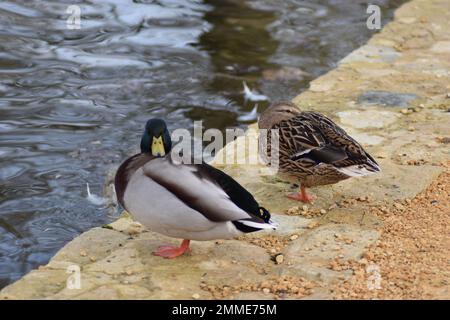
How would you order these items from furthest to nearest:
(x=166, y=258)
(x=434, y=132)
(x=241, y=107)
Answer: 1. (x=241, y=107)
2. (x=434, y=132)
3. (x=166, y=258)

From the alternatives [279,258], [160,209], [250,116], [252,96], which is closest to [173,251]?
[160,209]

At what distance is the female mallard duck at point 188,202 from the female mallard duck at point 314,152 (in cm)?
88

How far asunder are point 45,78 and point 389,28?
12.2 ft

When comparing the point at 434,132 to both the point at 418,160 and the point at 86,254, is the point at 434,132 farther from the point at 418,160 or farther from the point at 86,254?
the point at 86,254

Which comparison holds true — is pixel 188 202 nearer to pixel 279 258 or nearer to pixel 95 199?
pixel 279 258

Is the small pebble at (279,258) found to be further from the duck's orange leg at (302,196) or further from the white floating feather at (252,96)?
the white floating feather at (252,96)

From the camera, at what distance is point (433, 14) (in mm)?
9797

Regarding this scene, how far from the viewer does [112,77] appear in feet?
28.0

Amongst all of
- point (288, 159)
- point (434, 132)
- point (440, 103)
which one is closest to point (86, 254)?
point (288, 159)

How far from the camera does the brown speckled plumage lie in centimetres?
500

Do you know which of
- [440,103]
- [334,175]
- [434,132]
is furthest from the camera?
[440,103]

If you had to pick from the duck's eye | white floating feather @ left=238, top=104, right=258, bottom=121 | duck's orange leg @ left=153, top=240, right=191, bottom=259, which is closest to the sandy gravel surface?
duck's orange leg @ left=153, top=240, right=191, bottom=259

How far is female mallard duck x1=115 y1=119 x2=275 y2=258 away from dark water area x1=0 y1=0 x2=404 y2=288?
4.28 ft

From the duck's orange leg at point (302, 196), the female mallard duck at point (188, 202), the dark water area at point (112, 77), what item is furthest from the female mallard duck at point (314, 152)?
the dark water area at point (112, 77)
